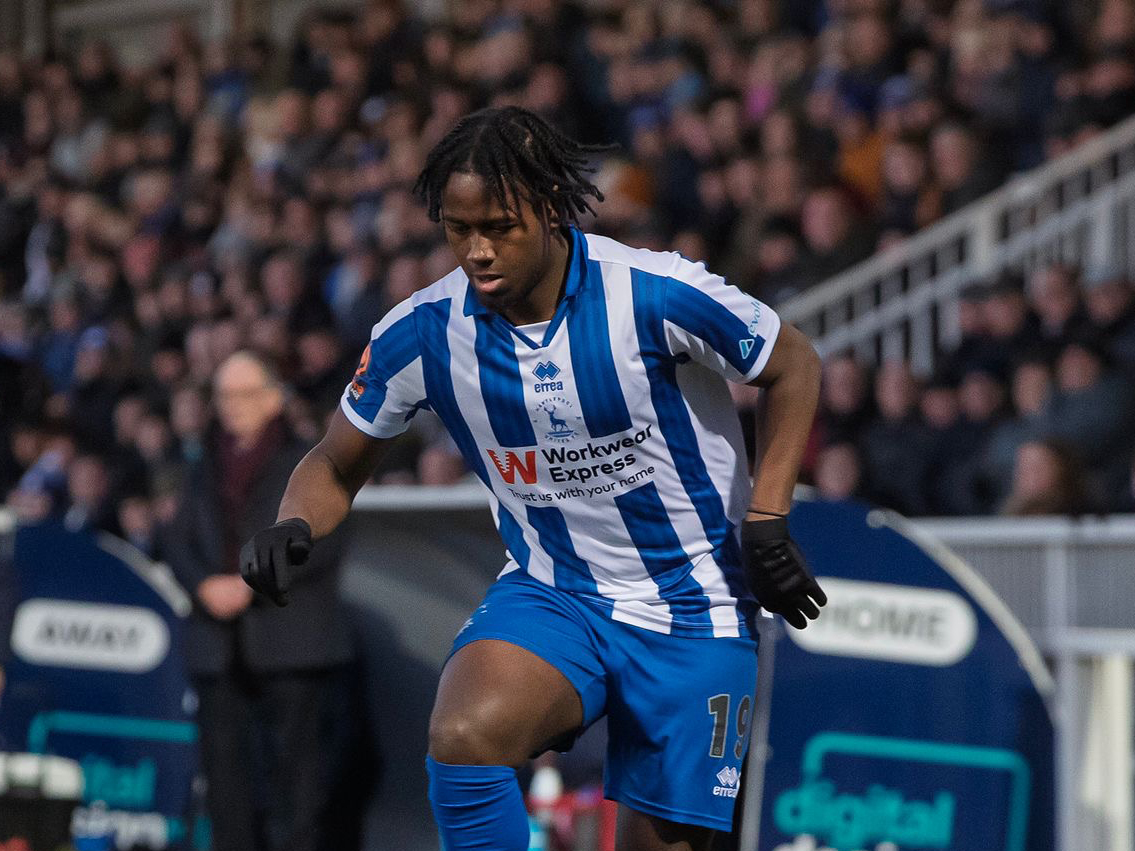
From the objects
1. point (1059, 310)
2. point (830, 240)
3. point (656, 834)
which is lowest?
point (656, 834)

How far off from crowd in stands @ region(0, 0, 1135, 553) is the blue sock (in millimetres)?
3078

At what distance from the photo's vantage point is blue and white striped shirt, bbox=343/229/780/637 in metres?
3.60

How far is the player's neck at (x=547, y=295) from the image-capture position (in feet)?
11.7

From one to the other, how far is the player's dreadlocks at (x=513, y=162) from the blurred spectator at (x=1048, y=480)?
2.89 meters

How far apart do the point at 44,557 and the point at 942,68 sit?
5.27 meters

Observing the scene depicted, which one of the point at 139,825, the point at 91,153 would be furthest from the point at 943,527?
the point at 91,153

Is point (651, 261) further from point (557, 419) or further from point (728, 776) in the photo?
point (728, 776)

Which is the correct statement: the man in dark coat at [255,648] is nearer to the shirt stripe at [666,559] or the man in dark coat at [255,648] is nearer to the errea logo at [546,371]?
the shirt stripe at [666,559]

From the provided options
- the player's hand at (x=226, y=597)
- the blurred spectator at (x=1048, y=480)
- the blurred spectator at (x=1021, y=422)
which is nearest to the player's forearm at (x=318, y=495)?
the player's hand at (x=226, y=597)

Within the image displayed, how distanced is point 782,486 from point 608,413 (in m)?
0.40

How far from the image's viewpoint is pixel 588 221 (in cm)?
909

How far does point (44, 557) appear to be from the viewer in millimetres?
7227

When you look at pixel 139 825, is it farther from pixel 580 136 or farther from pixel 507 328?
pixel 580 136

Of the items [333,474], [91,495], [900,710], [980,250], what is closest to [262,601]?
[900,710]
